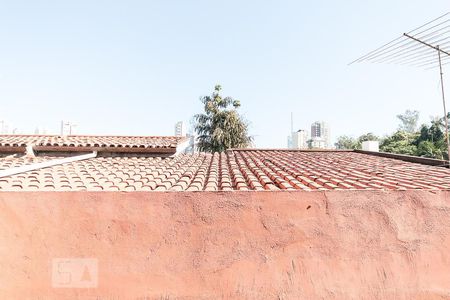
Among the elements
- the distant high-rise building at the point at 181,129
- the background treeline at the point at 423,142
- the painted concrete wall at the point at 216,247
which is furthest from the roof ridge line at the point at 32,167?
the background treeline at the point at 423,142

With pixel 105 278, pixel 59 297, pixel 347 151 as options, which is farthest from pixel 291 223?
pixel 347 151

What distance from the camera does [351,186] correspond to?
3838 millimetres

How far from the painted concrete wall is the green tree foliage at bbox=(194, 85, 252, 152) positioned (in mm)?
20976

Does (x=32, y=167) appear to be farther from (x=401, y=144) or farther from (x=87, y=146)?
(x=401, y=144)

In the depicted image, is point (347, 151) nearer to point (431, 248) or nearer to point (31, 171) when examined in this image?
point (431, 248)

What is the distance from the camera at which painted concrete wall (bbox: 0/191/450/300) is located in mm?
3270

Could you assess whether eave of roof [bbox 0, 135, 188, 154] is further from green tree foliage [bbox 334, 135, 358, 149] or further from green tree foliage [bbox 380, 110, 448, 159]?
green tree foliage [bbox 334, 135, 358, 149]

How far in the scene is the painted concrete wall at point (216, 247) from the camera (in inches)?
129

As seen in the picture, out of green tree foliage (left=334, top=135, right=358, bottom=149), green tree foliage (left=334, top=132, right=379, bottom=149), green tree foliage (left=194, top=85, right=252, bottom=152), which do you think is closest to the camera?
green tree foliage (left=194, top=85, right=252, bottom=152)

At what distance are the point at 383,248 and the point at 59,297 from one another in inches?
158
